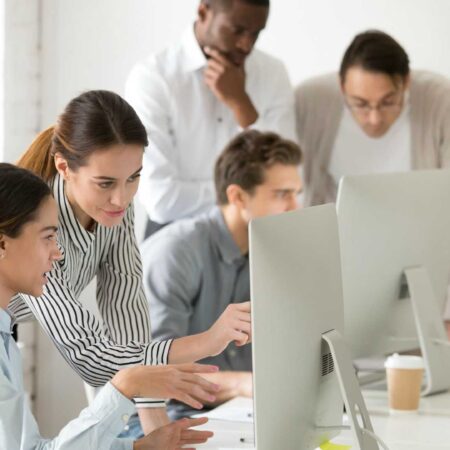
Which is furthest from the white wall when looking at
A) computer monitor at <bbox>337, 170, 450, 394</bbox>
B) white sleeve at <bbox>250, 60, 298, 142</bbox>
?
computer monitor at <bbox>337, 170, 450, 394</bbox>

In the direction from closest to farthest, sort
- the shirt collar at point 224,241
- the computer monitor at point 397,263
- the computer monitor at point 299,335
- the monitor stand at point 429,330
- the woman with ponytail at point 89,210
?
the computer monitor at point 299,335 → the woman with ponytail at point 89,210 → the computer monitor at point 397,263 → the monitor stand at point 429,330 → the shirt collar at point 224,241

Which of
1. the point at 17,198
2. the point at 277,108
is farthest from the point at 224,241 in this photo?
the point at 17,198

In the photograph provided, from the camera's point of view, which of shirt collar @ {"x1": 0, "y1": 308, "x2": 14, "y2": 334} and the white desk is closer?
shirt collar @ {"x1": 0, "y1": 308, "x2": 14, "y2": 334}

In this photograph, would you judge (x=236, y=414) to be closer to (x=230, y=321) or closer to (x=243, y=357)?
(x=230, y=321)

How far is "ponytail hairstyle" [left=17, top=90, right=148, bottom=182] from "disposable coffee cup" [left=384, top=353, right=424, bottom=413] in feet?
2.45

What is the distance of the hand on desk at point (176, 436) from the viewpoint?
175cm

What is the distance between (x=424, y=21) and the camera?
3906 mm

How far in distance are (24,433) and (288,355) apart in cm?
43

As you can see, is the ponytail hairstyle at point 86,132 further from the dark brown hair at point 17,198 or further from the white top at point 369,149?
the white top at point 369,149

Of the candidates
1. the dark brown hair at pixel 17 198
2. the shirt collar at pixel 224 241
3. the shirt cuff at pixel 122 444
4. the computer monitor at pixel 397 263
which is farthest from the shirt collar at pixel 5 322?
the shirt collar at pixel 224 241

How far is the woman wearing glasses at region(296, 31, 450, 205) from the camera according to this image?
141 inches

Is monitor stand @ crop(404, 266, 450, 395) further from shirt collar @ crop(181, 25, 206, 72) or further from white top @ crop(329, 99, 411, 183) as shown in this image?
shirt collar @ crop(181, 25, 206, 72)

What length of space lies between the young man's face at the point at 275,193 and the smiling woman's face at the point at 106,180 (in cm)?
102

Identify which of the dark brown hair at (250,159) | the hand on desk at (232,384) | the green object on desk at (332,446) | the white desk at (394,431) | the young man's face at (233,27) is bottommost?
the hand on desk at (232,384)
